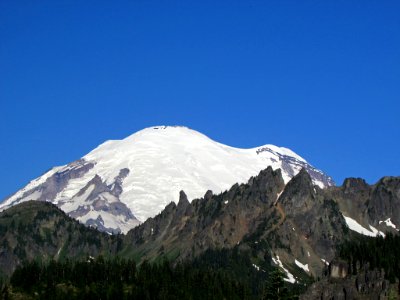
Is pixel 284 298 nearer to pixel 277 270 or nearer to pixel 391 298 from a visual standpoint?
pixel 277 270

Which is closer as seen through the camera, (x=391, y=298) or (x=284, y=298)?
(x=284, y=298)

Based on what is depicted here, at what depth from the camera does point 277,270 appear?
113938 mm

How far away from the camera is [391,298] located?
123 metres

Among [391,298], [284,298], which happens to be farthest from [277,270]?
[391,298]

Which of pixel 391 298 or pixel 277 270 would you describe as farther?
pixel 391 298

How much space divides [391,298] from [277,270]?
19355 millimetres

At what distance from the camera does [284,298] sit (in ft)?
374

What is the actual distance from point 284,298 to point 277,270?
3.74m

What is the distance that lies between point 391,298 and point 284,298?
1785 centimetres
